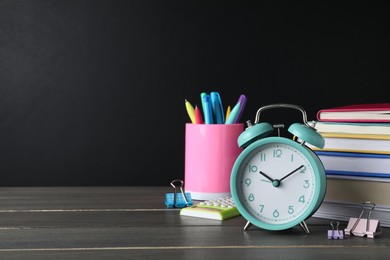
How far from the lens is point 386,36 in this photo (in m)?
1.94

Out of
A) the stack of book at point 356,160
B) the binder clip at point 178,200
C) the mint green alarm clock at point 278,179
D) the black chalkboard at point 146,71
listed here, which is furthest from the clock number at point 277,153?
the black chalkboard at point 146,71

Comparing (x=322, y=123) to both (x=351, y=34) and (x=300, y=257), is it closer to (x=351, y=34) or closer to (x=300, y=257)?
(x=300, y=257)

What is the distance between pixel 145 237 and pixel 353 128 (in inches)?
18.6

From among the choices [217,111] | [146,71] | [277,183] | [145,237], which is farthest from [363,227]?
[146,71]

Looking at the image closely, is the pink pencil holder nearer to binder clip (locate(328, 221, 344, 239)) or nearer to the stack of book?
the stack of book

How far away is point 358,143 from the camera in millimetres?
1227

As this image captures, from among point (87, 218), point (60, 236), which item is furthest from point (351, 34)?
point (60, 236)

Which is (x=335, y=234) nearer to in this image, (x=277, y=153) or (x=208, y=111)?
(x=277, y=153)

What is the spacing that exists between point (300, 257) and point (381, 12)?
47.6 inches

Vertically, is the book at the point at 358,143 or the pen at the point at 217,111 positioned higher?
the pen at the point at 217,111

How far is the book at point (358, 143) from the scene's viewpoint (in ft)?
3.92

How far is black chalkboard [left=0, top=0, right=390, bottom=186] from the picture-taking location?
187 cm

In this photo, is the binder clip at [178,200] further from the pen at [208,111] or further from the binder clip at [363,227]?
the binder clip at [363,227]

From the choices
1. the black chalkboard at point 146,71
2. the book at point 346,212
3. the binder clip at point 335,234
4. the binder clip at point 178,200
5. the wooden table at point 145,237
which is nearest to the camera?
the wooden table at point 145,237
